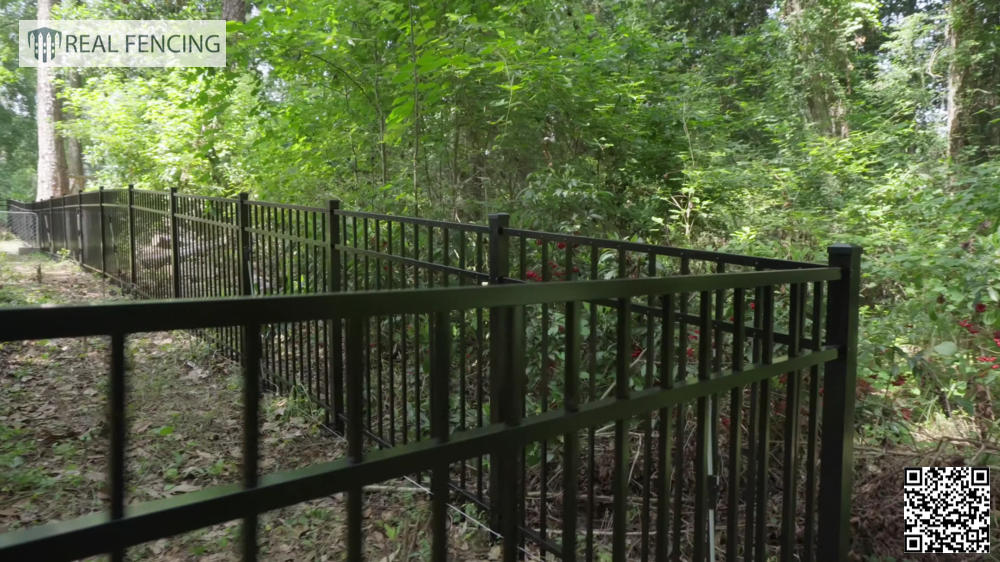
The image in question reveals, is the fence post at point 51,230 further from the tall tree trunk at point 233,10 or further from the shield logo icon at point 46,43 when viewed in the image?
the tall tree trunk at point 233,10

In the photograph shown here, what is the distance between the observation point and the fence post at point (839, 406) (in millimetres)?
2236

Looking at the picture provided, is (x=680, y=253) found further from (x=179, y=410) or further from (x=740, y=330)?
(x=179, y=410)

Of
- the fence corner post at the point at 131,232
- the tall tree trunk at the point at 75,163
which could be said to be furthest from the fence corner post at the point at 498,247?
the tall tree trunk at the point at 75,163

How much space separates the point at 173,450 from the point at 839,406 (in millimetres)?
3824

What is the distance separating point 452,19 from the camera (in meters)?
5.20

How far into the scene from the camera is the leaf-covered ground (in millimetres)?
3156

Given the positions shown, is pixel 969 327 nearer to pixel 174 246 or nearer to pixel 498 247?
pixel 498 247

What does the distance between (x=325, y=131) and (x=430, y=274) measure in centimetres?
417

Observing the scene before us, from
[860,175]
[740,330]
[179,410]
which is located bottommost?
[179,410]

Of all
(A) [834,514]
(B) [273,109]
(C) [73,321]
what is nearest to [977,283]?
(A) [834,514]

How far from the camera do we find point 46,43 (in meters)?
16.6

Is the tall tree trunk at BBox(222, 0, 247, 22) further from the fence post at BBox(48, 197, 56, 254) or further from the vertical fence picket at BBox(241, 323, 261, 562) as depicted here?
the vertical fence picket at BBox(241, 323, 261, 562)

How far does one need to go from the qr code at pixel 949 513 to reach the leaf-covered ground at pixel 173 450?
2056 millimetres

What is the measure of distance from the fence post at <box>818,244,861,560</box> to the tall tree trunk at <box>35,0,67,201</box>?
784 inches
